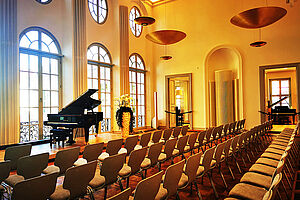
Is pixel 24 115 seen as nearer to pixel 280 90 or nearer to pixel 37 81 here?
pixel 37 81

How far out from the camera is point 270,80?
1566 cm

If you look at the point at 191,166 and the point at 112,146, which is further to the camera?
the point at 112,146

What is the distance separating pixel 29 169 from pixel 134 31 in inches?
414

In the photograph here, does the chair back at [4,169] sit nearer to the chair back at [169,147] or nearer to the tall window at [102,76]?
the chair back at [169,147]

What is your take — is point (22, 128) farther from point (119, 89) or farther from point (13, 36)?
point (119, 89)

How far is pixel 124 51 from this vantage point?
11.1m

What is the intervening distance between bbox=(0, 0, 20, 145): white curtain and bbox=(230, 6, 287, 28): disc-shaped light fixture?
6.81 metres

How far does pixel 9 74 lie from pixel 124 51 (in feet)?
18.0

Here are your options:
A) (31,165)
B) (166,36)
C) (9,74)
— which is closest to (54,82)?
(9,74)

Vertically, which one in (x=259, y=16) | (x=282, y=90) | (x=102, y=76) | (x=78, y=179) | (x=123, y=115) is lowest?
(x=78, y=179)

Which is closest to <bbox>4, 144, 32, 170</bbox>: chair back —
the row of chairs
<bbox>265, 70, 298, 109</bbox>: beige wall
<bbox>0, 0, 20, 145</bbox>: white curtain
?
the row of chairs

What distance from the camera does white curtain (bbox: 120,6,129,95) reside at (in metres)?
11.0

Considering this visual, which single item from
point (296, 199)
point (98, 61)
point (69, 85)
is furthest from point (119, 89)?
point (296, 199)

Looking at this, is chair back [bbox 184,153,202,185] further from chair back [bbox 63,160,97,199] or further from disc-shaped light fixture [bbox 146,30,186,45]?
disc-shaped light fixture [bbox 146,30,186,45]
